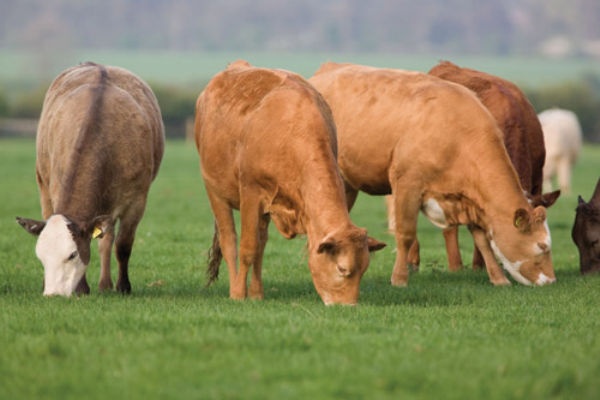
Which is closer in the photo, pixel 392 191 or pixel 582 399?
pixel 582 399

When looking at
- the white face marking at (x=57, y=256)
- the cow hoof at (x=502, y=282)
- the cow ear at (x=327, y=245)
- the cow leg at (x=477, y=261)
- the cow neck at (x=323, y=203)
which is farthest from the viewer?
the cow leg at (x=477, y=261)

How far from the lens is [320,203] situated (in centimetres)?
743

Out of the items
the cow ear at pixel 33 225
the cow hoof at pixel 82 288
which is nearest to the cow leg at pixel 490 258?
the cow hoof at pixel 82 288

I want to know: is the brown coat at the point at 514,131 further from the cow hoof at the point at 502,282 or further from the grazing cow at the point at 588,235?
the cow hoof at the point at 502,282

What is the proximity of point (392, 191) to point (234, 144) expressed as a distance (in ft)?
7.81

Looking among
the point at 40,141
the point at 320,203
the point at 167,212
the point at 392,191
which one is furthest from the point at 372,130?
the point at 167,212

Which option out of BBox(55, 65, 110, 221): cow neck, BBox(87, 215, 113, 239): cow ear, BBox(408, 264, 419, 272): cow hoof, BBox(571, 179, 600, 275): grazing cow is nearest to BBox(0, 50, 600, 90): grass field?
BBox(571, 179, 600, 275): grazing cow

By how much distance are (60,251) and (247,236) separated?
166cm

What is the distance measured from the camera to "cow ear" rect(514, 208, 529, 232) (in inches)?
346

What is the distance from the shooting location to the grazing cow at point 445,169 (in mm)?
9031

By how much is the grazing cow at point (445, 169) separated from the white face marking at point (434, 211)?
1 centimetres

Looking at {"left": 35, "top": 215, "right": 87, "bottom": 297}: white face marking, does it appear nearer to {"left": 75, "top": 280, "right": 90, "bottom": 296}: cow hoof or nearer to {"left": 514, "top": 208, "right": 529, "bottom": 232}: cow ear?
{"left": 75, "top": 280, "right": 90, "bottom": 296}: cow hoof

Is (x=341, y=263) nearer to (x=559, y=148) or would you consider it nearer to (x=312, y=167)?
(x=312, y=167)

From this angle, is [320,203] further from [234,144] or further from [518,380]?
[518,380]
